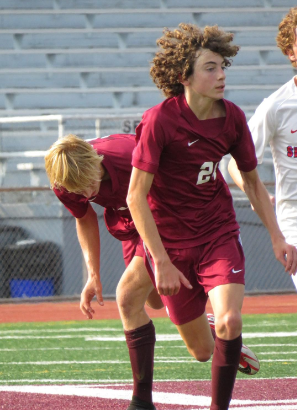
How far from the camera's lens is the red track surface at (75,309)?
397 inches

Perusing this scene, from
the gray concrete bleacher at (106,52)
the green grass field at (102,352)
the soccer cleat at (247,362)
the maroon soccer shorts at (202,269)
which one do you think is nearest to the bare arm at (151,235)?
the maroon soccer shorts at (202,269)

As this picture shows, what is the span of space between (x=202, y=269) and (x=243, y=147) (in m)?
0.58

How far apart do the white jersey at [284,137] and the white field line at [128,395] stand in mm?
809

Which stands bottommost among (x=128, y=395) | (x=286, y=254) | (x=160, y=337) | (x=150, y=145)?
(x=160, y=337)

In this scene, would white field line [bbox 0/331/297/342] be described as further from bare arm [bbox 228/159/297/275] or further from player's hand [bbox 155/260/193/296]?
player's hand [bbox 155/260/193/296]

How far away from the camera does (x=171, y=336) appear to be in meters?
7.67

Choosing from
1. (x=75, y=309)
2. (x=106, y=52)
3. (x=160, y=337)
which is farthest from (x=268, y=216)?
(x=106, y=52)

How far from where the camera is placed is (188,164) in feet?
11.2

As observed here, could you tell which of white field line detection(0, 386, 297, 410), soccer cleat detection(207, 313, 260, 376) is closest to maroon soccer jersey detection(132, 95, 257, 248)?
white field line detection(0, 386, 297, 410)

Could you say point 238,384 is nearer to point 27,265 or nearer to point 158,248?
point 158,248

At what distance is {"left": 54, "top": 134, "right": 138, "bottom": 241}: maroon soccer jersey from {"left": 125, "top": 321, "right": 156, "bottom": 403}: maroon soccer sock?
59 cm

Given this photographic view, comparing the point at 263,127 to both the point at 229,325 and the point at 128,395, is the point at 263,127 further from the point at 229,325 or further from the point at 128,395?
the point at 128,395

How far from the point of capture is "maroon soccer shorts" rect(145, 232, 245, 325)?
337 cm

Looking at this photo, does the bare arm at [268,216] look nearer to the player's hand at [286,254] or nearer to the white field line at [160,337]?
the player's hand at [286,254]
